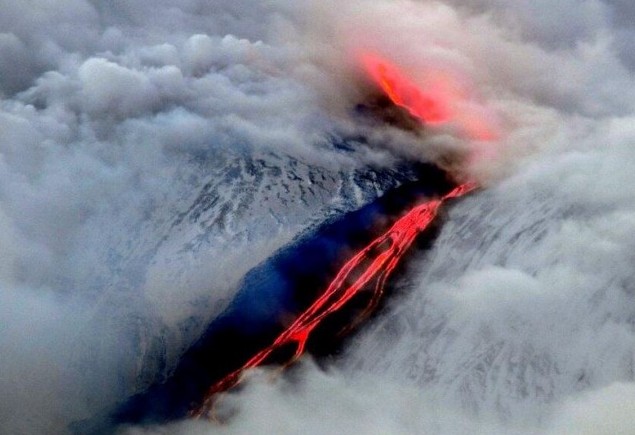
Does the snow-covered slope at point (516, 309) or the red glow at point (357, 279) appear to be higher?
the red glow at point (357, 279)

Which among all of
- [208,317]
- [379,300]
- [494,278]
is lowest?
[494,278]

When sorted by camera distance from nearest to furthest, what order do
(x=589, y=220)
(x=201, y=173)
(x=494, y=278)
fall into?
(x=494, y=278), (x=589, y=220), (x=201, y=173)

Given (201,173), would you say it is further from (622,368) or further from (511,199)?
(622,368)

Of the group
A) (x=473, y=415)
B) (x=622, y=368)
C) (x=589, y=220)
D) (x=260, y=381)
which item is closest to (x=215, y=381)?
(x=260, y=381)

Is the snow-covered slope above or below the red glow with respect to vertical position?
below

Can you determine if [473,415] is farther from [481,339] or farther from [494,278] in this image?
[494,278]

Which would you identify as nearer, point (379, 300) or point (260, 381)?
point (260, 381)

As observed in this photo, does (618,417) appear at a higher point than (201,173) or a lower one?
lower

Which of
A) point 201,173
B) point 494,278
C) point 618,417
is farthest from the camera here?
point 201,173
